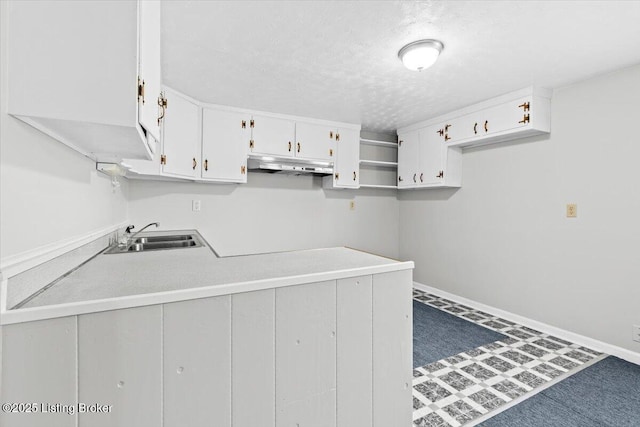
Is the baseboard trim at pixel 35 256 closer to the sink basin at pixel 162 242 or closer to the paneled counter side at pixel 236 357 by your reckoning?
the paneled counter side at pixel 236 357

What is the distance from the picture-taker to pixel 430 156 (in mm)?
3697

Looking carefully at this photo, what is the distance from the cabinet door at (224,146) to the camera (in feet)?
10.1

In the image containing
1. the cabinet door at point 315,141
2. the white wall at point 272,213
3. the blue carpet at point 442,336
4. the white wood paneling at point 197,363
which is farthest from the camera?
the cabinet door at point 315,141

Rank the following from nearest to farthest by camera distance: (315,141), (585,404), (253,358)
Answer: (253,358) → (585,404) → (315,141)

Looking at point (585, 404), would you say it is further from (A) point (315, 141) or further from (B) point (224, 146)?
(B) point (224, 146)

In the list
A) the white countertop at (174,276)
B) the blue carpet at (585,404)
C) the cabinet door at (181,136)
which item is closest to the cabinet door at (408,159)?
the blue carpet at (585,404)

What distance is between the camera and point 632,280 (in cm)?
229

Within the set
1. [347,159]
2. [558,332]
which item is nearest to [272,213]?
[347,159]

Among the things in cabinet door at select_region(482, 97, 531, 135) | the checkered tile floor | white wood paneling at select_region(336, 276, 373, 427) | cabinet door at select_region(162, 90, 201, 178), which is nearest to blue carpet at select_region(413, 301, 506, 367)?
the checkered tile floor

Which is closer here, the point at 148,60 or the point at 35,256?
the point at 35,256

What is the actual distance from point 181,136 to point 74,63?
2142 millimetres

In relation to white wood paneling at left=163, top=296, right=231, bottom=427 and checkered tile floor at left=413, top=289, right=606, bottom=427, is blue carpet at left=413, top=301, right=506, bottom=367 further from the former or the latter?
white wood paneling at left=163, top=296, right=231, bottom=427

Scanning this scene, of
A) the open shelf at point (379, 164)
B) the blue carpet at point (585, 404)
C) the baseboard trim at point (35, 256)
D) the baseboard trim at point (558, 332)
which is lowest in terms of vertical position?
the blue carpet at point (585, 404)

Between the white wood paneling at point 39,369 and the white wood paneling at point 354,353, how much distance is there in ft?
2.65
